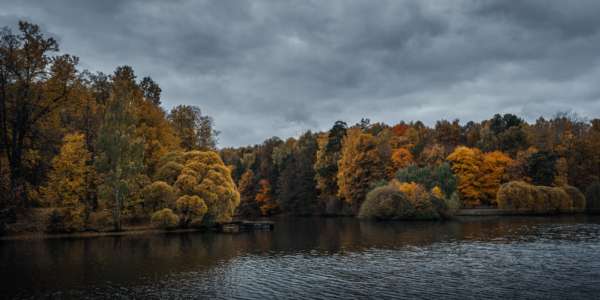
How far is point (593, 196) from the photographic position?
84688 mm

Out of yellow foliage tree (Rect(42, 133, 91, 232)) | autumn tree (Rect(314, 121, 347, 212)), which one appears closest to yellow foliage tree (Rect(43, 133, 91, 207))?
yellow foliage tree (Rect(42, 133, 91, 232))

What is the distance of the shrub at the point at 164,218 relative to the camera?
55.0 metres

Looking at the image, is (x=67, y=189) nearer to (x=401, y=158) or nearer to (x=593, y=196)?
(x=401, y=158)

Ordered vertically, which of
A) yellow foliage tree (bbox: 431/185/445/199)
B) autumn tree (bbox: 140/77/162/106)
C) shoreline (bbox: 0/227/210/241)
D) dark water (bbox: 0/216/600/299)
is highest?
autumn tree (bbox: 140/77/162/106)

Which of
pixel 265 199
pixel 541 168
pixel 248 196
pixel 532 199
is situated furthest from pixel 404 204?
pixel 248 196

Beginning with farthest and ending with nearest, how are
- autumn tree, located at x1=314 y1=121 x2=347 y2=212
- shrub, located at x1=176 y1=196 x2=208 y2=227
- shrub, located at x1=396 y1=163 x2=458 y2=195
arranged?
1. autumn tree, located at x1=314 y1=121 x2=347 y2=212
2. shrub, located at x1=396 y1=163 x2=458 y2=195
3. shrub, located at x1=176 y1=196 x2=208 y2=227

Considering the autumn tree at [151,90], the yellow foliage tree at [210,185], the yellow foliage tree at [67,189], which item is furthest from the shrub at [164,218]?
the autumn tree at [151,90]

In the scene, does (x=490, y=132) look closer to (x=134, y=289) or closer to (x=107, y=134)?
→ (x=107, y=134)

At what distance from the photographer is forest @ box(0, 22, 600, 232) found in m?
53.6

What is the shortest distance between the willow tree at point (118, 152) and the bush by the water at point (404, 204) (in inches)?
1524

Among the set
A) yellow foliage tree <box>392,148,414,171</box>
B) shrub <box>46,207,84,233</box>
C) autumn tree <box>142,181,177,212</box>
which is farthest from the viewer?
yellow foliage tree <box>392,148,414,171</box>

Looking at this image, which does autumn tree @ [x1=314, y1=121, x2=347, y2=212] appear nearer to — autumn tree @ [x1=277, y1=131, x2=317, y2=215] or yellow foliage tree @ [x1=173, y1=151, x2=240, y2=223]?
autumn tree @ [x1=277, y1=131, x2=317, y2=215]

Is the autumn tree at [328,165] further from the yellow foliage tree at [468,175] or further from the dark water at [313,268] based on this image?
the dark water at [313,268]

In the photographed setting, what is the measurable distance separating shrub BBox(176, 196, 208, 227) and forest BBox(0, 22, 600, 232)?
0.48 feet
